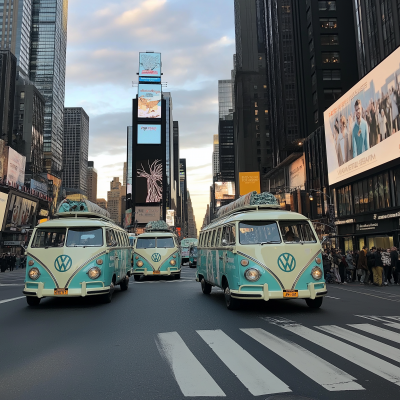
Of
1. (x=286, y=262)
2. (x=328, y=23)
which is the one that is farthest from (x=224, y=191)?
(x=286, y=262)

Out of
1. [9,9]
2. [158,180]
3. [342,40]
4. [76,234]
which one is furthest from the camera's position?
[9,9]

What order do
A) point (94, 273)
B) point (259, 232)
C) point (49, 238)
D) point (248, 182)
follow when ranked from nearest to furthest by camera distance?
1. point (259, 232)
2. point (94, 273)
3. point (49, 238)
4. point (248, 182)

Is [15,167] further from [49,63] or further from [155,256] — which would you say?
[49,63]

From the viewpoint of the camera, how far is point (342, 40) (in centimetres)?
6088

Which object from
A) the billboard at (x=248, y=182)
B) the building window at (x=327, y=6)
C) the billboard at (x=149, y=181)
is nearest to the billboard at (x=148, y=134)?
the billboard at (x=149, y=181)

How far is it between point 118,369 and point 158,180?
367 feet

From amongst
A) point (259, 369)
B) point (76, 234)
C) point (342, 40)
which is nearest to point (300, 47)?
point (342, 40)

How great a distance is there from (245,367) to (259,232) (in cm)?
500

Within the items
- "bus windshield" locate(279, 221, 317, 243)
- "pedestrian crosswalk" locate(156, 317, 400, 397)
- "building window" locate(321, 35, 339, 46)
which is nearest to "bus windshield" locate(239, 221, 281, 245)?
"bus windshield" locate(279, 221, 317, 243)

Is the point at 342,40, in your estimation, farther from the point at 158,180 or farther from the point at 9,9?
the point at 9,9

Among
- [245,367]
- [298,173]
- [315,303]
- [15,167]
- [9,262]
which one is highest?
[15,167]

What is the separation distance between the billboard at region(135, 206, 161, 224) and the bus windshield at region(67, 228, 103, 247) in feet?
341

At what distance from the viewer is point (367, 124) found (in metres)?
31.2

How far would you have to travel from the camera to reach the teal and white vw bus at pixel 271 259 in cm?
920
